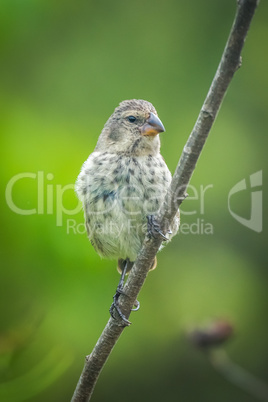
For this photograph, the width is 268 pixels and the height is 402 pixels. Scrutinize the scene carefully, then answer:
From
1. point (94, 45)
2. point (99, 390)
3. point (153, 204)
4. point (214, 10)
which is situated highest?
point (214, 10)

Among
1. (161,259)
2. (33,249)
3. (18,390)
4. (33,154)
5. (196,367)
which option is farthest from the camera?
(196,367)

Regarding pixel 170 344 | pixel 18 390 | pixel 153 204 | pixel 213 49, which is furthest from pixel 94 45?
pixel 18 390

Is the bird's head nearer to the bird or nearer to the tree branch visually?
the bird

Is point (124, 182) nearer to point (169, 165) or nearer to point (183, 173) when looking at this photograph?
point (169, 165)

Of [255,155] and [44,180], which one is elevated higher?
[255,155]

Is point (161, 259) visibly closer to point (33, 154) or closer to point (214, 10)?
point (33, 154)

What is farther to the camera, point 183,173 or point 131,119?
point 131,119

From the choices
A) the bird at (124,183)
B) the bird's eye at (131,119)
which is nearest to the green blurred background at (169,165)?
the bird at (124,183)

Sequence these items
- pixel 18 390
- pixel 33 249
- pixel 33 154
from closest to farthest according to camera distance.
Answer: pixel 18 390 < pixel 33 249 < pixel 33 154

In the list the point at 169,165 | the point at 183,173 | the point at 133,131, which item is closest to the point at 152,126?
the point at 133,131
